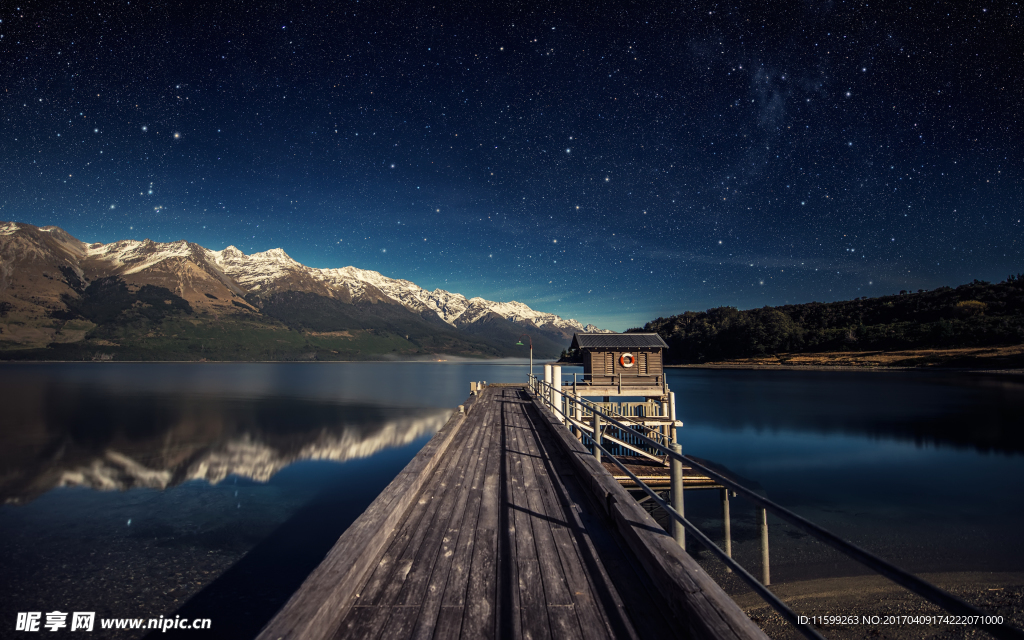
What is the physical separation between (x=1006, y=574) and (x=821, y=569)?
4.91 meters

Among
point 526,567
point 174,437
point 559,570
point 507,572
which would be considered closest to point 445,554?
point 507,572

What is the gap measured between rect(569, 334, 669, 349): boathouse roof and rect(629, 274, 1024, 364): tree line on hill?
9192cm

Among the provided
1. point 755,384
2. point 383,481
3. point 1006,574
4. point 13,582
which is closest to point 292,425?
point 383,481

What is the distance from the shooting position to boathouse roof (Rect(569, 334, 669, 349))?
30.3 m

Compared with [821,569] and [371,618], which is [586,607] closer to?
[371,618]

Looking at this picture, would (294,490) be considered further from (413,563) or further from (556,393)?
(413,563)

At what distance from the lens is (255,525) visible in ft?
48.5

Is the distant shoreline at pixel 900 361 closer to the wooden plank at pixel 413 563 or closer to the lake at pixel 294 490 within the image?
the lake at pixel 294 490

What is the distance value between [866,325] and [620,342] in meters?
116

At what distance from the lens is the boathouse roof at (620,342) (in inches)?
1195

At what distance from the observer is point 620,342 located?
30.3 m

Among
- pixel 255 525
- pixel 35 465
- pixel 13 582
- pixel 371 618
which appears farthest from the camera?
pixel 35 465

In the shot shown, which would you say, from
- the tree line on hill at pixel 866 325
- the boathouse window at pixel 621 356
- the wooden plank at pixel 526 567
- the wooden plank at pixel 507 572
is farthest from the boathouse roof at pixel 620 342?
the tree line on hill at pixel 866 325

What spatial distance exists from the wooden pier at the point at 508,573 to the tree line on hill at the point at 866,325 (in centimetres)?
11357
